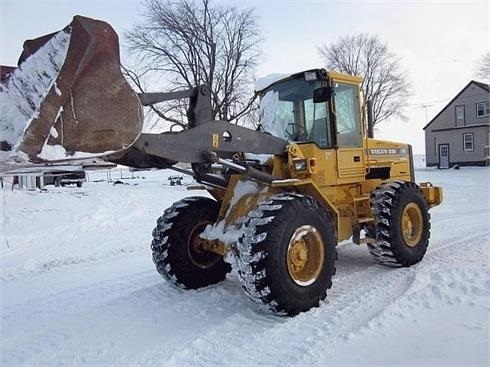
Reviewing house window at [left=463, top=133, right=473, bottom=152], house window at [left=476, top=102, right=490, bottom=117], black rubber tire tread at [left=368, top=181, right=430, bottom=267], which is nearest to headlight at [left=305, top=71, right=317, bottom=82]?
black rubber tire tread at [left=368, top=181, right=430, bottom=267]

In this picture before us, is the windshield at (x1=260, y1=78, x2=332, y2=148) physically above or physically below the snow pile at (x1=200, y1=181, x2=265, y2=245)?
above

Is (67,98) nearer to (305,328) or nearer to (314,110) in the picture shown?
(305,328)

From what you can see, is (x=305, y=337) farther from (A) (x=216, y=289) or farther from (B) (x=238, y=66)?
(B) (x=238, y=66)

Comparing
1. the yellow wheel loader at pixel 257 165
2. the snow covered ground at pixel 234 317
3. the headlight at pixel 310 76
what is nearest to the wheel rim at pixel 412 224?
the yellow wheel loader at pixel 257 165

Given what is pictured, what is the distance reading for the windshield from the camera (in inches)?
235

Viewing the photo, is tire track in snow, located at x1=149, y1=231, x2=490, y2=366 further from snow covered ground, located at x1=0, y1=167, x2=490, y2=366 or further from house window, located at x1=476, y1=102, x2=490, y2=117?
house window, located at x1=476, y1=102, x2=490, y2=117

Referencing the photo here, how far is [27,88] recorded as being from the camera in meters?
3.48

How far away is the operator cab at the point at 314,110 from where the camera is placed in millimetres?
5926

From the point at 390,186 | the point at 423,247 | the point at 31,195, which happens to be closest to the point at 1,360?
the point at 390,186

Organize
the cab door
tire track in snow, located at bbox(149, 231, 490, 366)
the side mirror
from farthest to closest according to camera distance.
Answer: the cab door → the side mirror → tire track in snow, located at bbox(149, 231, 490, 366)

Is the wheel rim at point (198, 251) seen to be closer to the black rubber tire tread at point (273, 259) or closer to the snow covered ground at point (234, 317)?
the snow covered ground at point (234, 317)

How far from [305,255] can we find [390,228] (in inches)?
67.8

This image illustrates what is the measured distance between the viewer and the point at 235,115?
2898 cm

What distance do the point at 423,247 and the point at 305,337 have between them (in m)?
3.36
